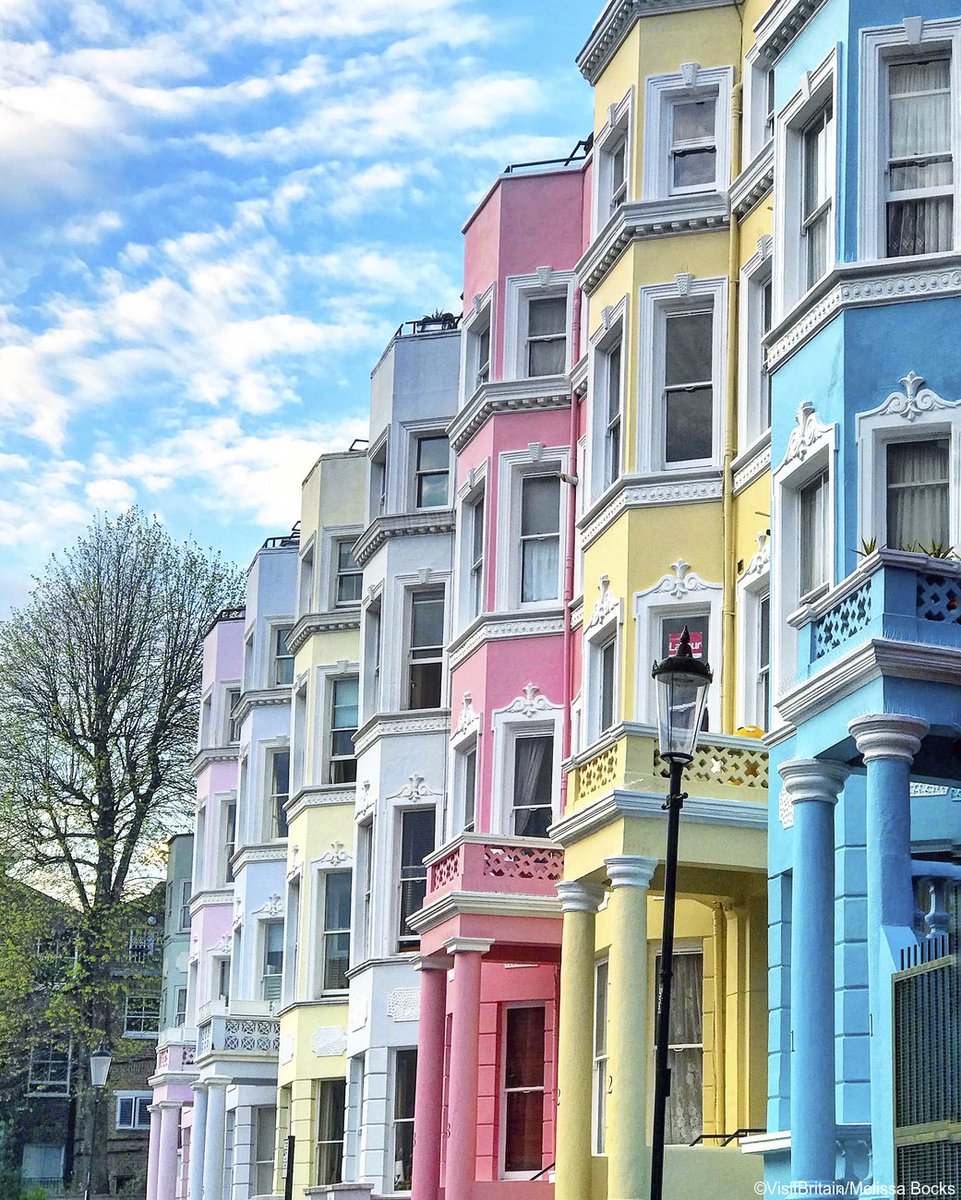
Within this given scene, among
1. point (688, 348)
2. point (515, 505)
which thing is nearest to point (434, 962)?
point (515, 505)

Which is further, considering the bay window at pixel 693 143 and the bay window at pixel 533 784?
the bay window at pixel 533 784

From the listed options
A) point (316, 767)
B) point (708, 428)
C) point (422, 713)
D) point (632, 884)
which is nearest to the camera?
point (632, 884)

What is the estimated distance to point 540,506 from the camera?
31609mm

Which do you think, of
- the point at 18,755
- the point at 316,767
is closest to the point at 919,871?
the point at 316,767

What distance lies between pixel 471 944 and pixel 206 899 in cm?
2422

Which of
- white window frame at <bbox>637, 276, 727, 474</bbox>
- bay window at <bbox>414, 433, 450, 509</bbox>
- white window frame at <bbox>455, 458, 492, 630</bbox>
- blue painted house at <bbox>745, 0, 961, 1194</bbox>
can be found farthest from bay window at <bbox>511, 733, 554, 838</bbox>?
blue painted house at <bbox>745, 0, 961, 1194</bbox>

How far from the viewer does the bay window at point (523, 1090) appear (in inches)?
1131

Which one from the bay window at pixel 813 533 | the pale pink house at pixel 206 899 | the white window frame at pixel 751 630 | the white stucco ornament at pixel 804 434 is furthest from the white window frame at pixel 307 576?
the white stucco ornament at pixel 804 434

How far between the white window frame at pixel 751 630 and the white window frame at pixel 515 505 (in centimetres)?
614

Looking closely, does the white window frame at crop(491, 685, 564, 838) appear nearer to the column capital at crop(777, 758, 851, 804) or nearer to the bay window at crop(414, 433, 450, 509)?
the bay window at crop(414, 433, 450, 509)

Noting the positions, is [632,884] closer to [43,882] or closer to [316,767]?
[316,767]

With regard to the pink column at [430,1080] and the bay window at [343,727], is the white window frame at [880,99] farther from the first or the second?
the bay window at [343,727]

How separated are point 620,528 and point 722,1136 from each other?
7598 millimetres

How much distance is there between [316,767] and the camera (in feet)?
133
